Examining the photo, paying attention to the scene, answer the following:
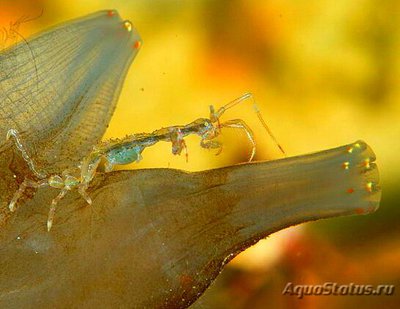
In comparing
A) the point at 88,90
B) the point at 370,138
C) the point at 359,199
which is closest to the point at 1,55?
the point at 88,90

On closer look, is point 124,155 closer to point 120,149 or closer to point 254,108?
point 120,149

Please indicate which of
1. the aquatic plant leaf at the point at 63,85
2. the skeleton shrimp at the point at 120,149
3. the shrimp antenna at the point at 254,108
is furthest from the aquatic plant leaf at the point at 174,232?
the shrimp antenna at the point at 254,108

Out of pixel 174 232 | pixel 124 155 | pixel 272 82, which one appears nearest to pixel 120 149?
pixel 124 155

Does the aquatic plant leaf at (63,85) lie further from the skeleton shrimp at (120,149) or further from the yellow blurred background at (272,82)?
the yellow blurred background at (272,82)

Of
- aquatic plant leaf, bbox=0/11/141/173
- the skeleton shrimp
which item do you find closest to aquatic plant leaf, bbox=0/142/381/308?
the skeleton shrimp

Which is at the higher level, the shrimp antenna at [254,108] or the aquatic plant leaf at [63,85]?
the aquatic plant leaf at [63,85]

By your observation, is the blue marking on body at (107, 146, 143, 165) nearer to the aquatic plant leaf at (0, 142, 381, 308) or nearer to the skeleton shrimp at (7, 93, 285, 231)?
the skeleton shrimp at (7, 93, 285, 231)
